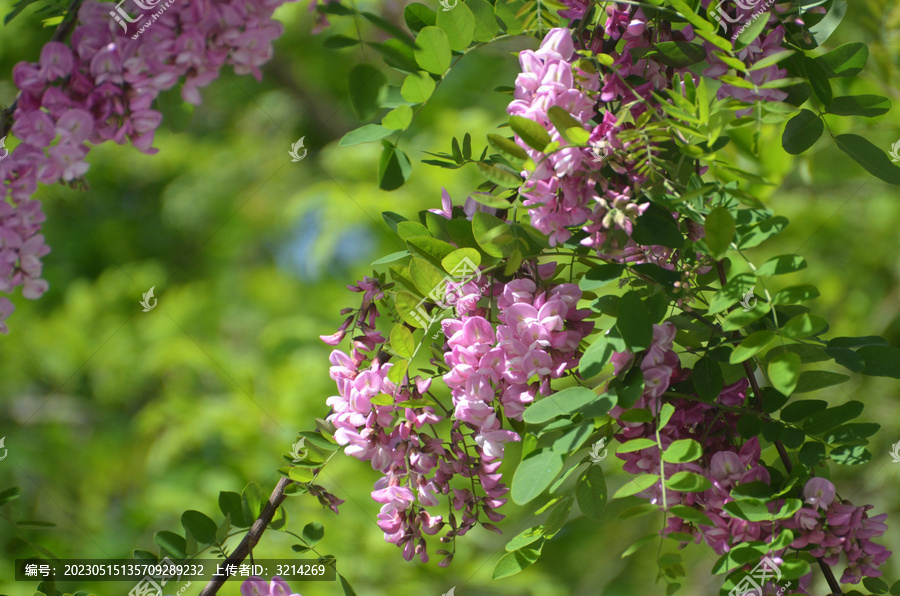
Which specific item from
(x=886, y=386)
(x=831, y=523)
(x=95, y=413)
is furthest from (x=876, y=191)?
(x=95, y=413)

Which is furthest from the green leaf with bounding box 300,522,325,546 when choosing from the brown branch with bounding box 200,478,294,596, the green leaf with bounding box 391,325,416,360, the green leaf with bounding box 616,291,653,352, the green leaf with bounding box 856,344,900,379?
the green leaf with bounding box 856,344,900,379

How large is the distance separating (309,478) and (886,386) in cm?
149

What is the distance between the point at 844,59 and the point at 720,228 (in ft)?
0.61

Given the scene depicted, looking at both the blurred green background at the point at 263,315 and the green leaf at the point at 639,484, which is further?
the blurred green background at the point at 263,315

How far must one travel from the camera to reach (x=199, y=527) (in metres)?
0.49

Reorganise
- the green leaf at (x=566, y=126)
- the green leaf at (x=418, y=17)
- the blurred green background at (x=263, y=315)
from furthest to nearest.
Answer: the blurred green background at (x=263, y=315), the green leaf at (x=418, y=17), the green leaf at (x=566, y=126)

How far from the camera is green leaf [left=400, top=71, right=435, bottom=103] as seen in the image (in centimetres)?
41

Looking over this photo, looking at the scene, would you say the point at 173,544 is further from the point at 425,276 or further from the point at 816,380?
the point at 816,380

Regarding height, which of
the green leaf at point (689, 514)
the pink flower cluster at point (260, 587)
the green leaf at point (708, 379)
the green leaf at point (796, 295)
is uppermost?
the green leaf at point (796, 295)

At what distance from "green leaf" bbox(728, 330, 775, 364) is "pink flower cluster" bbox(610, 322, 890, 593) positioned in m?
0.04

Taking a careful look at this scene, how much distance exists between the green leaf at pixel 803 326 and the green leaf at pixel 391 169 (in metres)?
0.24

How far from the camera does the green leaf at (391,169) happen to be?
416mm

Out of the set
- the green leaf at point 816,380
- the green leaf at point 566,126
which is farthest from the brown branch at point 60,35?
the green leaf at point 816,380

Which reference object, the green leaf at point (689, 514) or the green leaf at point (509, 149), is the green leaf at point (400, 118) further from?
the green leaf at point (689, 514)
